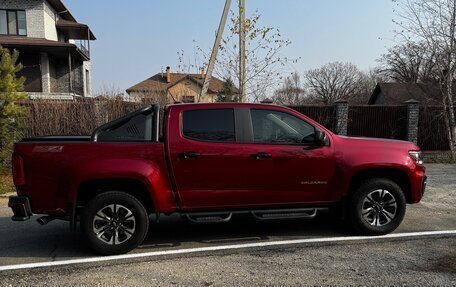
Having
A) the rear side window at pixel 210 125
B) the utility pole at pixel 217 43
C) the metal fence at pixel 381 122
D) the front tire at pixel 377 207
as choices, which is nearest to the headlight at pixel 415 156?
the front tire at pixel 377 207

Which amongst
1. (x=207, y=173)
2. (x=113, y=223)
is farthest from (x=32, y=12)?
(x=207, y=173)

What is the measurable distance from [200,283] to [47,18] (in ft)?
104

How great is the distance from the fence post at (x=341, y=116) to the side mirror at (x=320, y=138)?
11.8 metres

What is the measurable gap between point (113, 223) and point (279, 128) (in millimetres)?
2504

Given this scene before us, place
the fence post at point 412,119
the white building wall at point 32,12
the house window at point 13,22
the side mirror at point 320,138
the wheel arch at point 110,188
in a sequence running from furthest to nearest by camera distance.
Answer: the house window at point 13,22 → the white building wall at point 32,12 → the fence post at point 412,119 → the side mirror at point 320,138 → the wheel arch at point 110,188

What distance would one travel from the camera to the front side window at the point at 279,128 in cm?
566

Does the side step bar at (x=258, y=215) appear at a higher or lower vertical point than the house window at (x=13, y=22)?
lower

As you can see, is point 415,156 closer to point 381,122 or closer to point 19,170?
point 19,170

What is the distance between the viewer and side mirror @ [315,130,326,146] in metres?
5.61

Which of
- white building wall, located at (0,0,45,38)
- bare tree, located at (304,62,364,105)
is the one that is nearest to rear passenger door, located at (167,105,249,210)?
white building wall, located at (0,0,45,38)

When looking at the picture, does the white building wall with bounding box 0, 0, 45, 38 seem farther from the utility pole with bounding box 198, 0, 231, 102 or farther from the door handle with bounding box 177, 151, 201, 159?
the door handle with bounding box 177, 151, 201, 159

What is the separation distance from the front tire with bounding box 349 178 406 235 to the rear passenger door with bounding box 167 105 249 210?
1593 millimetres

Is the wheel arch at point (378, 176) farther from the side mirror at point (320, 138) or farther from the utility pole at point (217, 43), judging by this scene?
the utility pole at point (217, 43)

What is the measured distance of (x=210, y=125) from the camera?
5586 mm
